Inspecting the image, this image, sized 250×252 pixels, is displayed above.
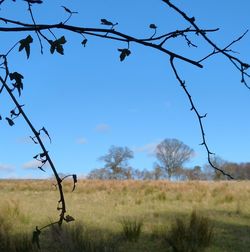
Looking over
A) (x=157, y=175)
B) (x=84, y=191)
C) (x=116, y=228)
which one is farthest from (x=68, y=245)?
(x=157, y=175)

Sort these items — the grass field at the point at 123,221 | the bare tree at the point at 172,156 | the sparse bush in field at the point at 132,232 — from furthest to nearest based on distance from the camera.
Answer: the bare tree at the point at 172,156, the sparse bush in field at the point at 132,232, the grass field at the point at 123,221

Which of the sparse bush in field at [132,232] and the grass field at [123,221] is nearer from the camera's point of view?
the grass field at [123,221]

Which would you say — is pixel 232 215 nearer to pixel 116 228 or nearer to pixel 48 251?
pixel 116 228

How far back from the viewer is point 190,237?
7273 mm

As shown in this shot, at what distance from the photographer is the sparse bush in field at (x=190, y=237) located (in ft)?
22.3

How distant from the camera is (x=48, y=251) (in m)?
6.46

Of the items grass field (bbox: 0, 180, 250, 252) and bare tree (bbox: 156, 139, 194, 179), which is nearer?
grass field (bbox: 0, 180, 250, 252)

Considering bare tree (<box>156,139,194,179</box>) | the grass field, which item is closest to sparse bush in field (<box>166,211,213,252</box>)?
the grass field

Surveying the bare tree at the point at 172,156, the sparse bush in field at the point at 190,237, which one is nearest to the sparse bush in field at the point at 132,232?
the sparse bush in field at the point at 190,237

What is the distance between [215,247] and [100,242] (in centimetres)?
161

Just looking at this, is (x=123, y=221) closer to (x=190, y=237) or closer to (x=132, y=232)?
(x=132, y=232)

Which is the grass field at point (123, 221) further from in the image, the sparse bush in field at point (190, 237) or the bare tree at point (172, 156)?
the bare tree at point (172, 156)

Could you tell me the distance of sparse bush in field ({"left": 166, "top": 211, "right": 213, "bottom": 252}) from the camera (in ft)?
22.3

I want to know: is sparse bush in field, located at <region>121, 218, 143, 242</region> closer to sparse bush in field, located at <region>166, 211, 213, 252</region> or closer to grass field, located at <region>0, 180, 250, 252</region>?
grass field, located at <region>0, 180, 250, 252</region>
